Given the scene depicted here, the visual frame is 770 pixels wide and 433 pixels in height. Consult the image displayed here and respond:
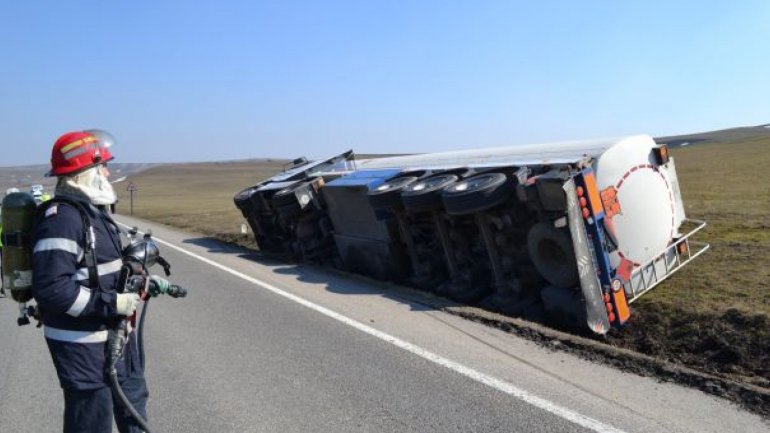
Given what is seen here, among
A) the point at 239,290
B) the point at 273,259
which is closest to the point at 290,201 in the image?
the point at 273,259

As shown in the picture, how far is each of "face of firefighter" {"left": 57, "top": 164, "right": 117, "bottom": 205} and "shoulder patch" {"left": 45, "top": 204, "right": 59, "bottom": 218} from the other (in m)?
0.15

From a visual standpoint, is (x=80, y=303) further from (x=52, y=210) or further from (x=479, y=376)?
(x=479, y=376)

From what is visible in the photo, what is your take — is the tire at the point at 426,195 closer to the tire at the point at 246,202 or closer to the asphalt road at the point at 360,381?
the asphalt road at the point at 360,381

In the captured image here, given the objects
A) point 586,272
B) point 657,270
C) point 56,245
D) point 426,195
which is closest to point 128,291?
point 56,245

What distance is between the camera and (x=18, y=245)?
2.94 meters

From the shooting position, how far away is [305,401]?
4.64 metres

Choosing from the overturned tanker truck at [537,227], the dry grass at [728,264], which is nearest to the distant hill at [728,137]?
the dry grass at [728,264]

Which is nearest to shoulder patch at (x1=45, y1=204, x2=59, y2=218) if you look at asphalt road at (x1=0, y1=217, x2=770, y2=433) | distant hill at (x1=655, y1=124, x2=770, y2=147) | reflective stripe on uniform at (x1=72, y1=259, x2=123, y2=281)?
reflective stripe on uniform at (x1=72, y1=259, x2=123, y2=281)

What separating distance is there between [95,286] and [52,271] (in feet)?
0.75

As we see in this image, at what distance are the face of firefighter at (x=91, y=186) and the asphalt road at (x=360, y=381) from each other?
1.98 metres

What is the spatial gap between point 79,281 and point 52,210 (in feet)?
1.12

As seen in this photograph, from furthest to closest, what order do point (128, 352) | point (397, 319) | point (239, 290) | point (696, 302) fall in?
1. point (239, 290)
2. point (397, 319)
3. point (696, 302)
4. point (128, 352)

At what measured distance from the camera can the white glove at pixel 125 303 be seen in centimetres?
288

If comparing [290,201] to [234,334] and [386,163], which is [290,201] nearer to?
[386,163]
